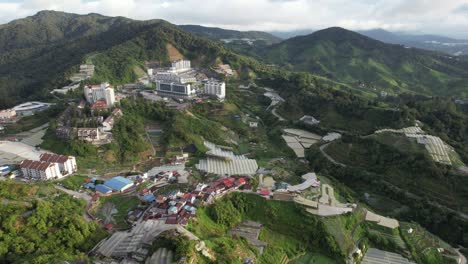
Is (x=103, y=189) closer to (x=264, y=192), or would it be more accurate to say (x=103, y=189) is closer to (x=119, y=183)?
(x=119, y=183)

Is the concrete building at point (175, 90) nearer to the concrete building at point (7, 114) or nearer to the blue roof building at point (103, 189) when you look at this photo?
the concrete building at point (7, 114)

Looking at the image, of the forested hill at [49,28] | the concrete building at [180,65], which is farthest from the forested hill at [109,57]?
the forested hill at [49,28]

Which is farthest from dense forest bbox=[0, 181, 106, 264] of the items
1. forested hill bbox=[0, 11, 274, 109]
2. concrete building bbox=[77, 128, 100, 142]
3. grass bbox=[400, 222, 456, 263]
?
forested hill bbox=[0, 11, 274, 109]

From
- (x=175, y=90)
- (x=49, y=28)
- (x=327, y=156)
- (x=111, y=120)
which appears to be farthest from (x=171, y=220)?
(x=49, y=28)

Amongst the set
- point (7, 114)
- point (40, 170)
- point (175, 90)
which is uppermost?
point (175, 90)

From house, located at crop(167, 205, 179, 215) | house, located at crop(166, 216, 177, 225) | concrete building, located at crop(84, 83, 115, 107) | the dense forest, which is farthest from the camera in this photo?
concrete building, located at crop(84, 83, 115, 107)

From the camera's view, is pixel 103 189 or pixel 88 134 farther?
pixel 88 134

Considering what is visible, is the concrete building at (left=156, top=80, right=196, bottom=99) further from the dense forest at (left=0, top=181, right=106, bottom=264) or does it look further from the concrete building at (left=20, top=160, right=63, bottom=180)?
the dense forest at (left=0, top=181, right=106, bottom=264)
